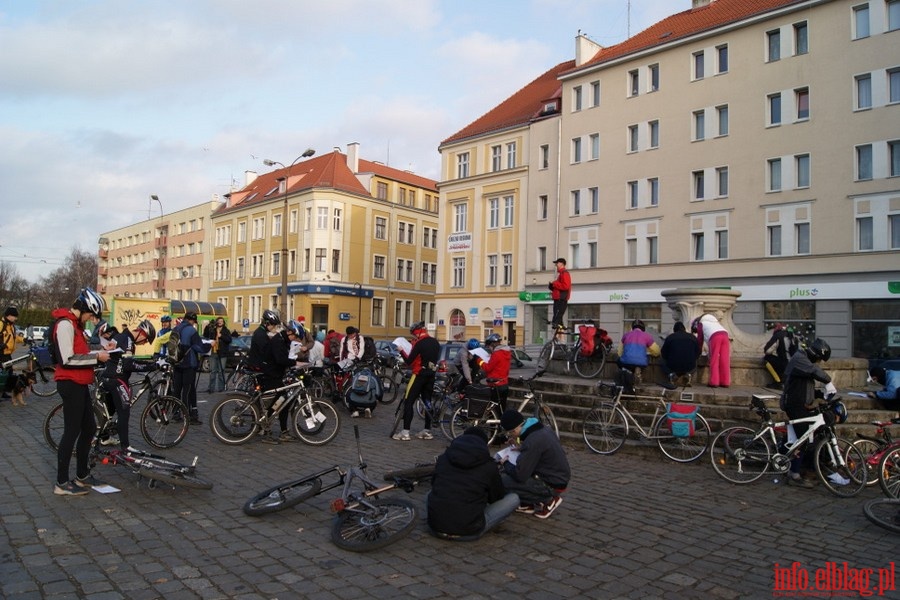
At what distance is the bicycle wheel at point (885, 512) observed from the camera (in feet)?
22.8

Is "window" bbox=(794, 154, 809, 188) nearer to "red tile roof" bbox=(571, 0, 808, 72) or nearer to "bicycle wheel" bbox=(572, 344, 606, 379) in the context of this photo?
"red tile roof" bbox=(571, 0, 808, 72)

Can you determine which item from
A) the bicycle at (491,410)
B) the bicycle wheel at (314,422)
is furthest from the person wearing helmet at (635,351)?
the bicycle wheel at (314,422)

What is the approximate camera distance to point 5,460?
29.3ft

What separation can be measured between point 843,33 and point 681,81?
8070 mm

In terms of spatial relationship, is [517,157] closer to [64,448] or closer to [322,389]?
[322,389]

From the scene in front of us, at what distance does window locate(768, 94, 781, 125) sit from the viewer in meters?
34.1

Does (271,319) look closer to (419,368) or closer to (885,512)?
(419,368)

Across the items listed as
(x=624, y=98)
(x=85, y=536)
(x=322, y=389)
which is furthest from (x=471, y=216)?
(x=85, y=536)

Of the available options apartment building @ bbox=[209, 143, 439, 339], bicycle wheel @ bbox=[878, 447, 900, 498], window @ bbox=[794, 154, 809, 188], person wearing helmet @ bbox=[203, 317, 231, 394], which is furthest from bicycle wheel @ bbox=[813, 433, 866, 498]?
apartment building @ bbox=[209, 143, 439, 339]

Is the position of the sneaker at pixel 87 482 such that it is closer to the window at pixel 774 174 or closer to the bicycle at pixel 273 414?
the bicycle at pixel 273 414

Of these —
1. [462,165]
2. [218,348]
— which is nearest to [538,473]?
[218,348]

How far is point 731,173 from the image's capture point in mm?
35500

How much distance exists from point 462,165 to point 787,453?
4283 cm

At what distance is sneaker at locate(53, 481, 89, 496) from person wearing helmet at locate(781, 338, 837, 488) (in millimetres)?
8233
